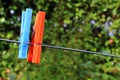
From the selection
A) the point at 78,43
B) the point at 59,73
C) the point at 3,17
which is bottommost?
the point at 59,73

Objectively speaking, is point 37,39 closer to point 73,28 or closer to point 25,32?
point 25,32

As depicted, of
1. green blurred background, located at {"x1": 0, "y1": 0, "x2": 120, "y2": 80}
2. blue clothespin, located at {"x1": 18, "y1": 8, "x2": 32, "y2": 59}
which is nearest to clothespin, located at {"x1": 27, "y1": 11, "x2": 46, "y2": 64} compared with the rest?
blue clothespin, located at {"x1": 18, "y1": 8, "x2": 32, "y2": 59}

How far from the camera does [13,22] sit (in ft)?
11.4

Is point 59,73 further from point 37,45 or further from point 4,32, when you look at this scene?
point 37,45

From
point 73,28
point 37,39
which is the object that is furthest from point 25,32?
point 73,28

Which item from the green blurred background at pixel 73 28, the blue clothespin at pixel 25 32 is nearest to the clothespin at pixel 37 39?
the blue clothespin at pixel 25 32

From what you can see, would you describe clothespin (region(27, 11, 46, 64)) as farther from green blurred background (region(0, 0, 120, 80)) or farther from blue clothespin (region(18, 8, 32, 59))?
green blurred background (region(0, 0, 120, 80))

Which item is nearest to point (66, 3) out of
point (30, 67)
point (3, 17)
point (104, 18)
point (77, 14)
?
point (77, 14)

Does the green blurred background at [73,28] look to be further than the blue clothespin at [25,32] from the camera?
Yes

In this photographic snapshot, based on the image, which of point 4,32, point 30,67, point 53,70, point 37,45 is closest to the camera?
point 37,45

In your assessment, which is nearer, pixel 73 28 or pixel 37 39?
pixel 37 39

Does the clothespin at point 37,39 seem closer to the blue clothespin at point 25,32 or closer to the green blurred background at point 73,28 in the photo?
the blue clothespin at point 25,32

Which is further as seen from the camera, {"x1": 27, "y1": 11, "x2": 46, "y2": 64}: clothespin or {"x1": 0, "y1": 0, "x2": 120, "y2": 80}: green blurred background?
{"x1": 0, "y1": 0, "x2": 120, "y2": 80}: green blurred background

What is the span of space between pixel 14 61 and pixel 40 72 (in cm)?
55
